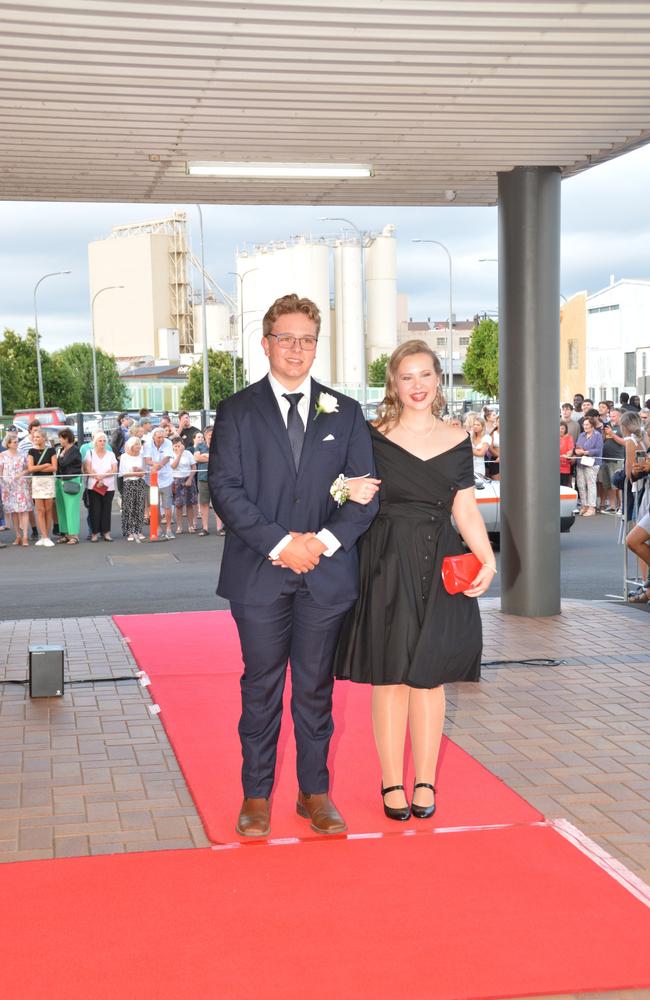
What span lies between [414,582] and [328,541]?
0.48 metres

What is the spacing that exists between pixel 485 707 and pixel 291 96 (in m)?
3.82

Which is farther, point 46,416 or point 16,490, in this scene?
point 46,416

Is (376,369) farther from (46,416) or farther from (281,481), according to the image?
(281,481)

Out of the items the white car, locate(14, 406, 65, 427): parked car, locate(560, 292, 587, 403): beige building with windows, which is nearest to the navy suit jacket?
the white car

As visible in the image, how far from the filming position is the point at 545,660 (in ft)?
26.4

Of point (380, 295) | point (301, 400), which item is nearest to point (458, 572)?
point (301, 400)

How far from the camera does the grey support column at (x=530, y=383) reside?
9438 millimetres

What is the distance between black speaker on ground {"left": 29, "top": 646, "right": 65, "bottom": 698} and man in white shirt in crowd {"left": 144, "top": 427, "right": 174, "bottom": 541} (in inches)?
448

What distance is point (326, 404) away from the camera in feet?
14.9

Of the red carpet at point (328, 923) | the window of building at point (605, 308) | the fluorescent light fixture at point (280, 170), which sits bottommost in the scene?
the red carpet at point (328, 923)

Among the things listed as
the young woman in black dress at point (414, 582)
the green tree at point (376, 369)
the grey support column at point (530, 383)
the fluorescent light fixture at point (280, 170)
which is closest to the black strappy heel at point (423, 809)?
the young woman in black dress at point (414, 582)

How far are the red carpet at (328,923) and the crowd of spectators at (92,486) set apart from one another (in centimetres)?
1415

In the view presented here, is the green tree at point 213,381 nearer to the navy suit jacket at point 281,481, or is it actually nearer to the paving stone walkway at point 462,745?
the paving stone walkway at point 462,745

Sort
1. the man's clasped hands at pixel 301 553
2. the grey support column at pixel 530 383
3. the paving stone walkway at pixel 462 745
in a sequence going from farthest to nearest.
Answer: the grey support column at pixel 530 383 → the paving stone walkway at pixel 462 745 → the man's clasped hands at pixel 301 553
